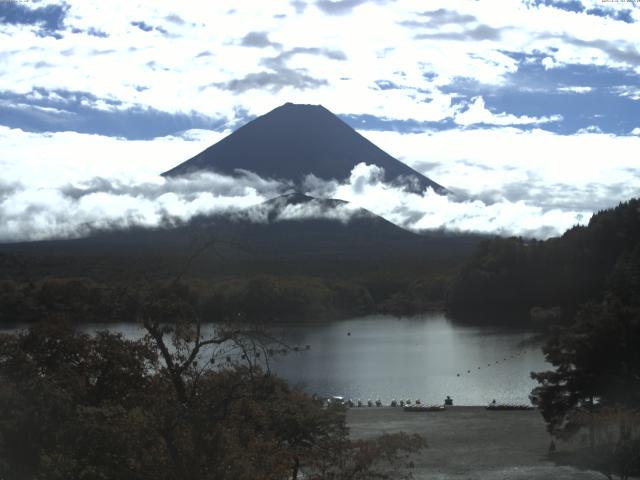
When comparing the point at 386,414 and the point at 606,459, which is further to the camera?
the point at 386,414

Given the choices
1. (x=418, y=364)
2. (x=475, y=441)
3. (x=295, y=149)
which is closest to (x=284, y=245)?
(x=295, y=149)

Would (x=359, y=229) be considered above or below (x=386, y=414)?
above

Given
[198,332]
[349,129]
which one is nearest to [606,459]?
[198,332]

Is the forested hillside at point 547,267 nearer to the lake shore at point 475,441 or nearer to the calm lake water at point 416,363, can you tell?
the calm lake water at point 416,363

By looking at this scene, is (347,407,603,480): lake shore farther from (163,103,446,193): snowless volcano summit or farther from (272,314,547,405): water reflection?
(163,103,446,193): snowless volcano summit

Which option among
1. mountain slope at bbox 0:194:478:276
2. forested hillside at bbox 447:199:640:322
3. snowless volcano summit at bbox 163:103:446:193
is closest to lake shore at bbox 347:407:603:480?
forested hillside at bbox 447:199:640:322

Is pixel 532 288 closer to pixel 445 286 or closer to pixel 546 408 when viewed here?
pixel 445 286
